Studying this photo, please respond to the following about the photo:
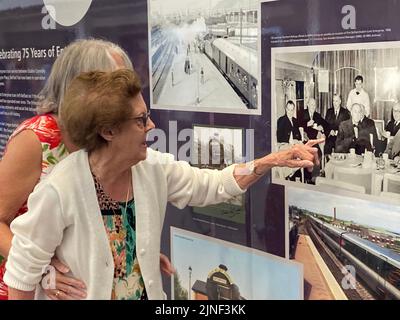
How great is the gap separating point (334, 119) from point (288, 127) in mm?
164

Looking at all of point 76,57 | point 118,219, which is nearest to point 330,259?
point 118,219

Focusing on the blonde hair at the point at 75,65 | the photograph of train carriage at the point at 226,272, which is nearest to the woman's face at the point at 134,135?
the blonde hair at the point at 75,65

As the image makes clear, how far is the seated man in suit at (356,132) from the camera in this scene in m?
1.58

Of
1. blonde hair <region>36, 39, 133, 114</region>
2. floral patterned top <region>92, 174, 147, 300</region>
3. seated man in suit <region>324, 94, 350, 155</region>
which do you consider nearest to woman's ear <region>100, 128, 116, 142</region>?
floral patterned top <region>92, 174, 147, 300</region>

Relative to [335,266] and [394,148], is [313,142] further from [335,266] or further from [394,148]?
[335,266]

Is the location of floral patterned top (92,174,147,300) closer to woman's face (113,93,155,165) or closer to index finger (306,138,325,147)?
woman's face (113,93,155,165)

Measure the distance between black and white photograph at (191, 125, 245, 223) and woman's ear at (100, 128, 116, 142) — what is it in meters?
0.51

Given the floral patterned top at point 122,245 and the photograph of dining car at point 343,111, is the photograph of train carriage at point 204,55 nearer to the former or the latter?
the photograph of dining car at point 343,111

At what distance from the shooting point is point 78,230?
155 cm

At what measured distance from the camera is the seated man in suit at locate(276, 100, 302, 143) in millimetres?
1739

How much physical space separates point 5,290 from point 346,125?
1.25 m

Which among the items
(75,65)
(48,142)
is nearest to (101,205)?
(48,142)

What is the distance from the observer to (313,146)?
171 cm

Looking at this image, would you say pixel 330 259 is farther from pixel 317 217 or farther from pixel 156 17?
pixel 156 17
